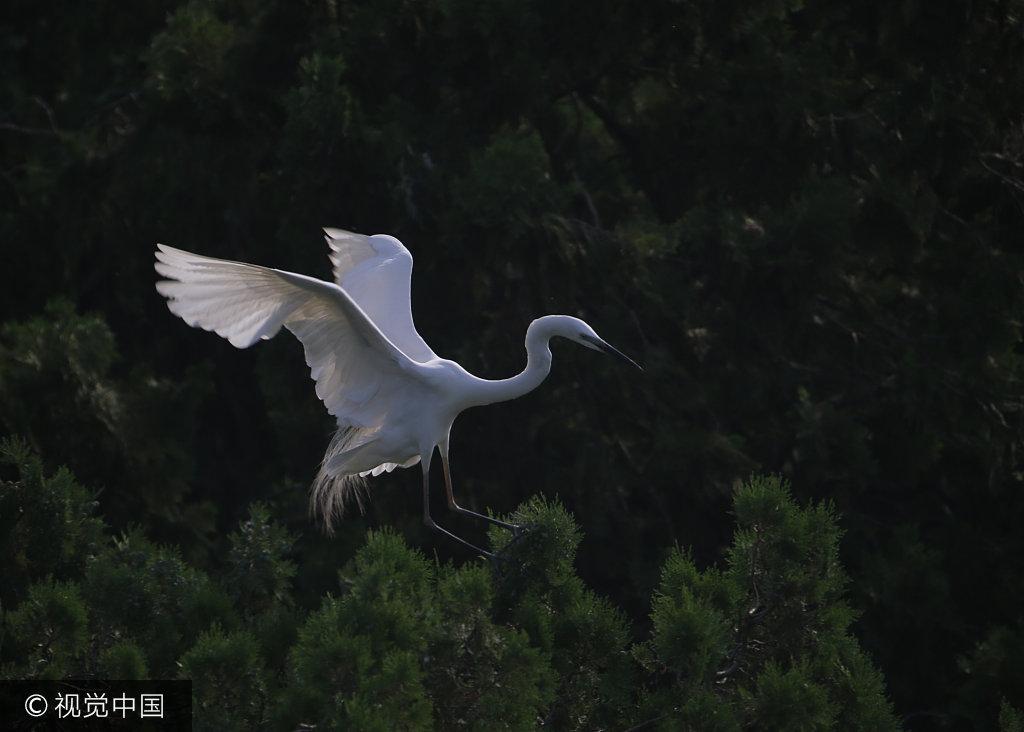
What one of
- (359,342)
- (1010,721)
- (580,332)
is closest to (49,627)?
(359,342)

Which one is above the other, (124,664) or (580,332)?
(580,332)

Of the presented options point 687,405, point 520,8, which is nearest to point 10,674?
point 687,405

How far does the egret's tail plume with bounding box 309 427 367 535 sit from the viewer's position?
622 cm

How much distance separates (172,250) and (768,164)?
3.65 meters

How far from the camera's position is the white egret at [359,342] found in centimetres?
504

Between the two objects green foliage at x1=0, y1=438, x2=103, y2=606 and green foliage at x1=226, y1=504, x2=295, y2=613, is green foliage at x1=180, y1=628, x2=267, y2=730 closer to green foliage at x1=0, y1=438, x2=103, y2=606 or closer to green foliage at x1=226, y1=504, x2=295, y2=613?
green foliage at x1=226, y1=504, x2=295, y2=613

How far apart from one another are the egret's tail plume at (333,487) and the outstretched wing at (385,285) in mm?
542

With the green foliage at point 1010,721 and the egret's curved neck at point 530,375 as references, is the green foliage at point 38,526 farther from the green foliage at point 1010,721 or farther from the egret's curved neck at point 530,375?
the green foliage at point 1010,721

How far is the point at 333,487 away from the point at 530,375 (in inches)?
48.5

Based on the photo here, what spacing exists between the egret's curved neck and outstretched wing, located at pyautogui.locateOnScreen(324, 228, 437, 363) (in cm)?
44

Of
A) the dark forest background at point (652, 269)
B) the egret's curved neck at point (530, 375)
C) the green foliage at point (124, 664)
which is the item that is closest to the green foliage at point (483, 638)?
the green foliage at point (124, 664)

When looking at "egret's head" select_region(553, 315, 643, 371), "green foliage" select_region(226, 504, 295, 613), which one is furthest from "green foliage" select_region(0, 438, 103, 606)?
"egret's head" select_region(553, 315, 643, 371)

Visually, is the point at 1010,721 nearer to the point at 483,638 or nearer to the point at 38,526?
the point at 483,638

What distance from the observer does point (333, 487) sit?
6.48 metres
